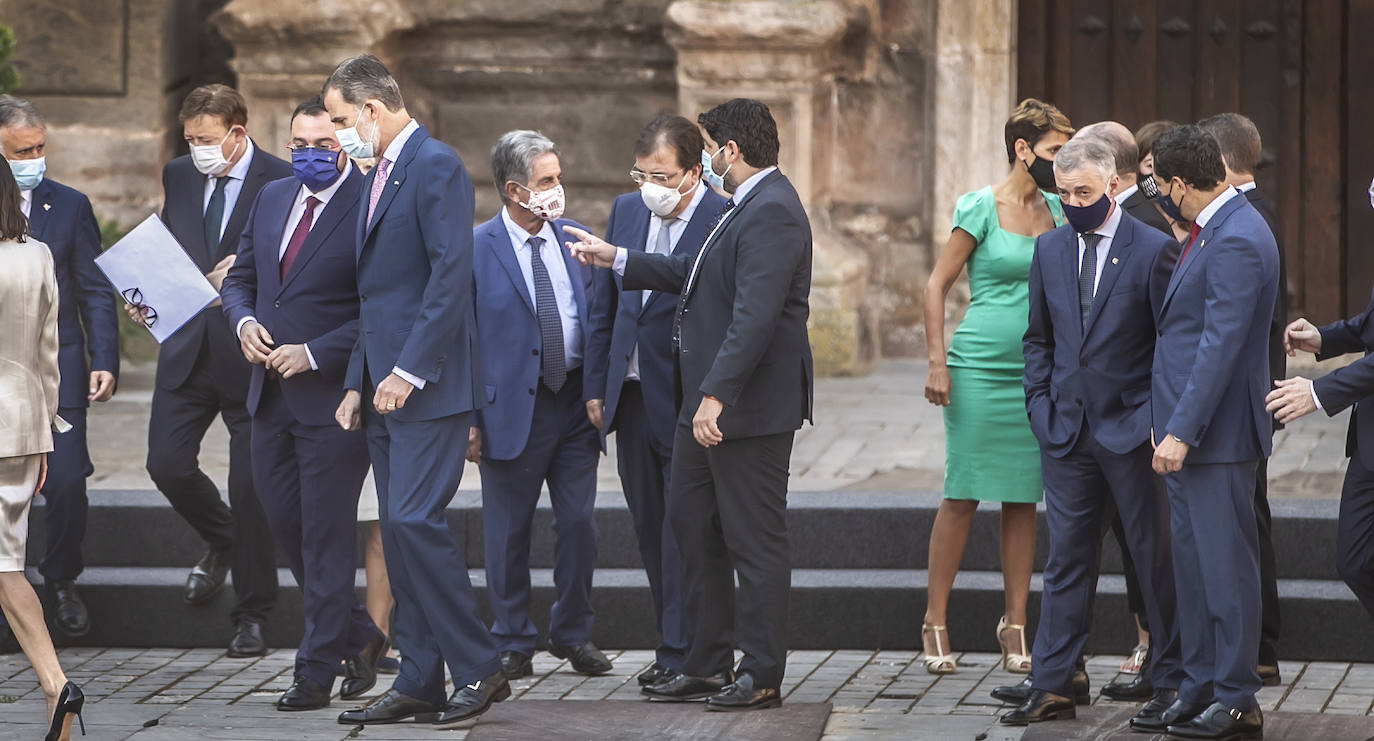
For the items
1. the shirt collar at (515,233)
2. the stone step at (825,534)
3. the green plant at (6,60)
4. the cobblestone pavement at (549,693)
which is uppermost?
the green plant at (6,60)

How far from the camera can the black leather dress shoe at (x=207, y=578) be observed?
22.7 ft

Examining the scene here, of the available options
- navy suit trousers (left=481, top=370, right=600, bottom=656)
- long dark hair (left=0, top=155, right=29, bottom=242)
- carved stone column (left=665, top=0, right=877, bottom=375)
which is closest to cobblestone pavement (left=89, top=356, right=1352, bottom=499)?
carved stone column (left=665, top=0, right=877, bottom=375)

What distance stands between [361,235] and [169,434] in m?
1.52

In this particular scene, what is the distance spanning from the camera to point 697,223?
629 centimetres

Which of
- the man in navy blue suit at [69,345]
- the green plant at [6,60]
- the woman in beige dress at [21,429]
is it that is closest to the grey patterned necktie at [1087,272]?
the woman in beige dress at [21,429]

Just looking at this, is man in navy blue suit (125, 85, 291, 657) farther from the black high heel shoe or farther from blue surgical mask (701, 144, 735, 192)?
blue surgical mask (701, 144, 735, 192)

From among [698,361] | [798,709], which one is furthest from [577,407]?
[798,709]

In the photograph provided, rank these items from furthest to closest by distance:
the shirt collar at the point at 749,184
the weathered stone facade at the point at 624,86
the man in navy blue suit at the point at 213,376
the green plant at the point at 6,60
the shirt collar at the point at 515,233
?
the weathered stone facade at the point at 624,86 → the green plant at the point at 6,60 → the man in navy blue suit at the point at 213,376 → the shirt collar at the point at 515,233 → the shirt collar at the point at 749,184

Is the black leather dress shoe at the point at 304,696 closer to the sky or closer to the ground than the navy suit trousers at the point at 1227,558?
closer to the ground

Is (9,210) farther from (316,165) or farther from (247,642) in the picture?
(247,642)

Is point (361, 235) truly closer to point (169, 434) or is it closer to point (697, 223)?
point (697, 223)

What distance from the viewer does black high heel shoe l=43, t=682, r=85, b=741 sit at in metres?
5.38

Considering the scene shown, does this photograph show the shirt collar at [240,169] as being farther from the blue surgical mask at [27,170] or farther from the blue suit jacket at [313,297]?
the blue suit jacket at [313,297]

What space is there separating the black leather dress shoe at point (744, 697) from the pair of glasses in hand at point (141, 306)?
2.18 m
